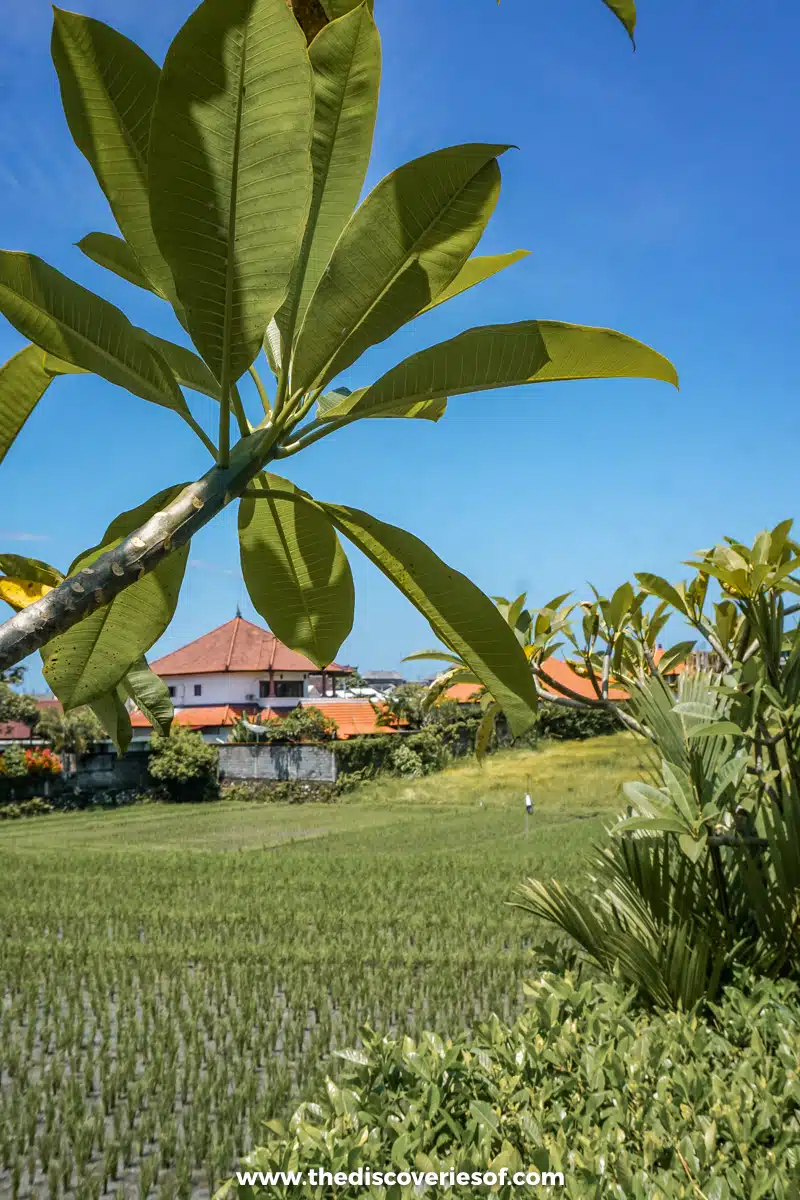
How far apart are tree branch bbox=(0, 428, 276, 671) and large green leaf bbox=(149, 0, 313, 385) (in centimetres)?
4

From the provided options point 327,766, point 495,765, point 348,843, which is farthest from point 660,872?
point 495,765

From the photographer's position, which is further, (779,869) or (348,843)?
(348,843)

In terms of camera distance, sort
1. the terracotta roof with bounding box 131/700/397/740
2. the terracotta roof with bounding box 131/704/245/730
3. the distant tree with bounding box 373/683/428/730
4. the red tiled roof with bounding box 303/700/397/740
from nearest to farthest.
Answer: the distant tree with bounding box 373/683/428/730 < the red tiled roof with bounding box 303/700/397/740 < the terracotta roof with bounding box 131/700/397/740 < the terracotta roof with bounding box 131/704/245/730

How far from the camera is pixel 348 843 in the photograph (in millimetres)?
13250

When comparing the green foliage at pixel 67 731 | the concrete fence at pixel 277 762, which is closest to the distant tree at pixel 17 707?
the green foliage at pixel 67 731

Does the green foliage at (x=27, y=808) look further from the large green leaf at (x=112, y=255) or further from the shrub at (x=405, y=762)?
the large green leaf at (x=112, y=255)

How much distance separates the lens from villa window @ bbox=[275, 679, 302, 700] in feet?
94.5

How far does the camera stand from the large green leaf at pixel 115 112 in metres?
0.37

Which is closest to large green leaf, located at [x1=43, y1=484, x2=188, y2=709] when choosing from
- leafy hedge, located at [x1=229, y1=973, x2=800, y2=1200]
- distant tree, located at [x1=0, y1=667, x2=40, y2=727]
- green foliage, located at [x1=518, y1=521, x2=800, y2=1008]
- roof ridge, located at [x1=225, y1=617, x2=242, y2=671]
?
leafy hedge, located at [x1=229, y1=973, x2=800, y2=1200]

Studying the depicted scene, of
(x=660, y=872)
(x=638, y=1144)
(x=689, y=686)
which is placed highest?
(x=689, y=686)

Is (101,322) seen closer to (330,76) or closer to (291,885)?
(330,76)

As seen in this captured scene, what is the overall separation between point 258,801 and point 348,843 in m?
6.67

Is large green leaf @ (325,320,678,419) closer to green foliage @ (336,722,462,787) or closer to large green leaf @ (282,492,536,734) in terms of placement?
large green leaf @ (282,492,536,734)

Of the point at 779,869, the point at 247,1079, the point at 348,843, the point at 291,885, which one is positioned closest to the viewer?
the point at 779,869
